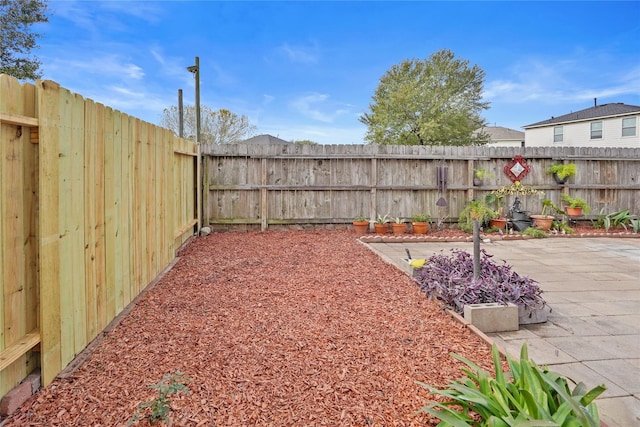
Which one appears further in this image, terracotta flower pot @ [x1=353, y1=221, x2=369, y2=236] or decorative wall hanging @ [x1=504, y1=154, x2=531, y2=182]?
terracotta flower pot @ [x1=353, y1=221, x2=369, y2=236]

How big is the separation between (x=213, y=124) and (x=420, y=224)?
14089mm

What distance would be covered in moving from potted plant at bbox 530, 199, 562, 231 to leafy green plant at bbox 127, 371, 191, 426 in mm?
7680

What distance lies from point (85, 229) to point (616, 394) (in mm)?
3051

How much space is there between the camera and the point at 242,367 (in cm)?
211

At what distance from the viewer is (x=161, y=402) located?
5.55 feet

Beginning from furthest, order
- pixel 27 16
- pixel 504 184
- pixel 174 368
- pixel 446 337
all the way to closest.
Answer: pixel 27 16 → pixel 504 184 → pixel 446 337 → pixel 174 368

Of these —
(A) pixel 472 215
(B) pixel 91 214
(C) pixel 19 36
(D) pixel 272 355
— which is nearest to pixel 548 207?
(A) pixel 472 215

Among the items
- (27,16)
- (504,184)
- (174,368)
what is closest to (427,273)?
(174,368)

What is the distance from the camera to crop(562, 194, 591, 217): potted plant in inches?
313

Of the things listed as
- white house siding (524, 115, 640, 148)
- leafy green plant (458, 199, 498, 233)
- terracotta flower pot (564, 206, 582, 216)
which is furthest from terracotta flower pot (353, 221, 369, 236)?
white house siding (524, 115, 640, 148)

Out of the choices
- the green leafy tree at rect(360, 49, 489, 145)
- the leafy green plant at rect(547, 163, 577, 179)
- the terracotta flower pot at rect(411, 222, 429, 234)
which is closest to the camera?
the terracotta flower pot at rect(411, 222, 429, 234)

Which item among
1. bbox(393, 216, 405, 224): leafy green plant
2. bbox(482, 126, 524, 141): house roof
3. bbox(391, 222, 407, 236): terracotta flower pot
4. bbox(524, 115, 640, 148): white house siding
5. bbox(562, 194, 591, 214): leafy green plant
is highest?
bbox(482, 126, 524, 141): house roof

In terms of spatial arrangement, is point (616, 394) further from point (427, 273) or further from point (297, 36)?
point (297, 36)

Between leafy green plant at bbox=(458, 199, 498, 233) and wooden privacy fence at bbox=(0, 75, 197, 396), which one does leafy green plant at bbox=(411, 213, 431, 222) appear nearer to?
leafy green plant at bbox=(458, 199, 498, 233)
